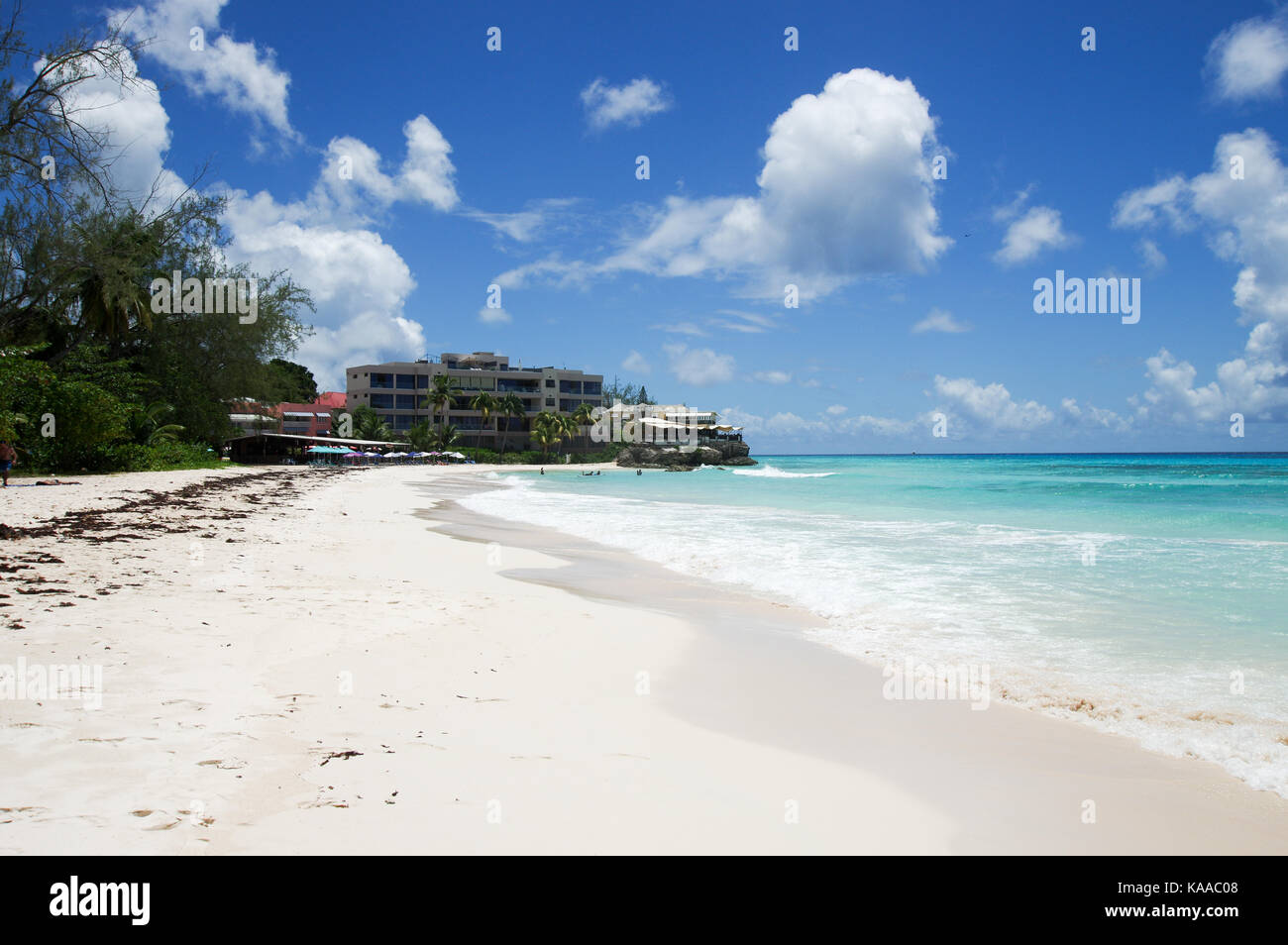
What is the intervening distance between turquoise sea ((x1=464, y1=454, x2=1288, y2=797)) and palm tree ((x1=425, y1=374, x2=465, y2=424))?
72222 millimetres

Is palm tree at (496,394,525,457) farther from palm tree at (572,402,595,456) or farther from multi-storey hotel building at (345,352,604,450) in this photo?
palm tree at (572,402,595,456)

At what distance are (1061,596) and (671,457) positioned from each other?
75205 millimetres

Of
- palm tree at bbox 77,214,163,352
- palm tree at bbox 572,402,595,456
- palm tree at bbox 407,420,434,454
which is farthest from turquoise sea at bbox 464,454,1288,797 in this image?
palm tree at bbox 572,402,595,456

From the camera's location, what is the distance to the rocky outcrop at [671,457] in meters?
85.6

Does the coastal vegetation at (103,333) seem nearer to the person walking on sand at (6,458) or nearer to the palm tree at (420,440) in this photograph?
the person walking on sand at (6,458)

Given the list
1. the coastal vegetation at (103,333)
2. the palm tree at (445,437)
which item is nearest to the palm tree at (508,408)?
the palm tree at (445,437)

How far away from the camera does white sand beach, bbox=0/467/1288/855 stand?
3.20 meters

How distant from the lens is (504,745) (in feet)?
13.9

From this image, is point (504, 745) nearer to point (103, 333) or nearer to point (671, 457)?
point (103, 333)

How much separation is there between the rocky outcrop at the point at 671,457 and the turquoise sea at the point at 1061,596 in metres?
60.3

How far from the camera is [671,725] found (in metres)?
4.91
